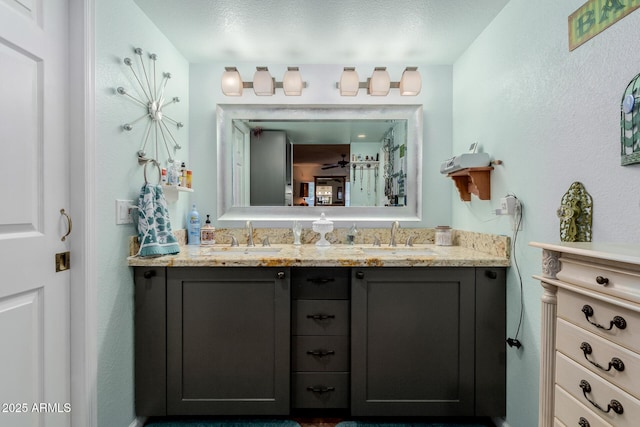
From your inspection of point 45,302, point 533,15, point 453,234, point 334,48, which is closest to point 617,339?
point 533,15

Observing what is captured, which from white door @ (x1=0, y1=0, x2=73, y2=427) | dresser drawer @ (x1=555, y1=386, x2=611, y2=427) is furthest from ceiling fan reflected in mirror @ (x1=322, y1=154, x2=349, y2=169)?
dresser drawer @ (x1=555, y1=386, x2=611, y2=427)

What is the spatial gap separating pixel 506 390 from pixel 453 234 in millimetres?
966

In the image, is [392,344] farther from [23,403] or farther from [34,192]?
[34,192]

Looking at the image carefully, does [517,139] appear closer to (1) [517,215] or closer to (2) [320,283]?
(1) [517,215]

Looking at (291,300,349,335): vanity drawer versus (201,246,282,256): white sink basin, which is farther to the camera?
(201,246,282,256): white sink basin

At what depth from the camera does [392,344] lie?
165 cm

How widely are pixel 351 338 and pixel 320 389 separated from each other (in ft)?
1.04

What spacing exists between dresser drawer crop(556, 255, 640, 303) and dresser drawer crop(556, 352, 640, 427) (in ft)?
0.71

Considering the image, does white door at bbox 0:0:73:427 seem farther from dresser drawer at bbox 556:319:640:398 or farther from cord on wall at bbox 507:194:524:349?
cord on wall at bbox 507:194:524:349

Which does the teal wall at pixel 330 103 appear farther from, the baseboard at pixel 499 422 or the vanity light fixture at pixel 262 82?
the baseboard at pixel 499 422

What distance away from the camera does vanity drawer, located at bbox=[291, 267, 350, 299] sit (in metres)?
1.68

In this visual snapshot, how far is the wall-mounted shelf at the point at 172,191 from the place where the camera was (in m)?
1.87

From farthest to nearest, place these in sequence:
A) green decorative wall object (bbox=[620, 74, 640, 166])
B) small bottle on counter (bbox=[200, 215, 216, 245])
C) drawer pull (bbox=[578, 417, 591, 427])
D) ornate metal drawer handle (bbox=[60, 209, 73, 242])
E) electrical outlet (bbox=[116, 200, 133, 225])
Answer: small bottle on counter (bbox=[200, 215, 216, 245])
electrical outlet (bbox=[116, 200, 133, 225])
ornate metal drawer handle (bbox=[60, 209, 73, 242])
green decorative wall object (bbox=[620, 74, 640, 166])
drawer pull (bbox=[578, 417, 591, 427])

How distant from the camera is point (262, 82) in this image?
211 centimetres
